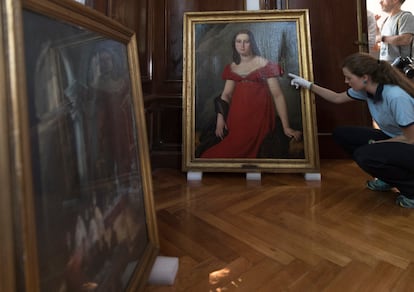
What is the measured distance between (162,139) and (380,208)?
1.54 metres

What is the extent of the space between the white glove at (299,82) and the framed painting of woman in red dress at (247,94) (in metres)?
0.04

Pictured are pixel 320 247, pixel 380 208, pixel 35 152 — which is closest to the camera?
pixel 35 152

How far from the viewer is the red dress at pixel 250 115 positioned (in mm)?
2111

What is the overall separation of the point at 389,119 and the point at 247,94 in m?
0.86

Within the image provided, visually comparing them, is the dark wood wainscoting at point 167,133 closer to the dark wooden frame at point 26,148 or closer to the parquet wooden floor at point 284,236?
the parquet wooden floor at point 284,236

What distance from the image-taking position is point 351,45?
8.44 ft

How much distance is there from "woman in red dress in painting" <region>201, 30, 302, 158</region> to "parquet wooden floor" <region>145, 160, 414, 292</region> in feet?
0.87

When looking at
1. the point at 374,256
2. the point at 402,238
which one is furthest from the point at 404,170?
the point at 374,256

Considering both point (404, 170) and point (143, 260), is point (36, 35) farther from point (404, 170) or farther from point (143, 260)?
point (404, 170)

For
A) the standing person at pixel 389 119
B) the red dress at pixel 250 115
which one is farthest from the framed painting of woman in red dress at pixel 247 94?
the standing person at pixel 389 119

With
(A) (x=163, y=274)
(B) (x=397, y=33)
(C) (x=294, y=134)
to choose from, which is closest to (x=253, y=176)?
(C) (x=294, y=134)

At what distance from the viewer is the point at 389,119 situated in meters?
1.72

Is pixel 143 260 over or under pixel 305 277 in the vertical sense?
over

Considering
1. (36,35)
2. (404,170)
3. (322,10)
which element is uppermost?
(322,10)
